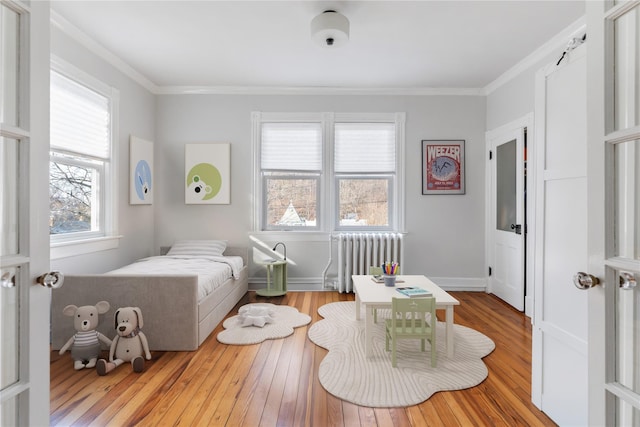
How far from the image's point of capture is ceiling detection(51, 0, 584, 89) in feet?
9.21

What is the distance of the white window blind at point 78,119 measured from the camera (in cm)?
303

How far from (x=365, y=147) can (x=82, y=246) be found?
3367 mm

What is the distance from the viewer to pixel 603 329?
3.09ft

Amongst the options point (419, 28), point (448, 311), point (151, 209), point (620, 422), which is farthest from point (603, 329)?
point (151, 209)

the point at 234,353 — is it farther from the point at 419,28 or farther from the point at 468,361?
the point at 419,28

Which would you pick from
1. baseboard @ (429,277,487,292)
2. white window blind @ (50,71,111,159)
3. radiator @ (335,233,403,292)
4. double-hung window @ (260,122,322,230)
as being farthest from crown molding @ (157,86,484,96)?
baseboard @ (429,277,487,292)

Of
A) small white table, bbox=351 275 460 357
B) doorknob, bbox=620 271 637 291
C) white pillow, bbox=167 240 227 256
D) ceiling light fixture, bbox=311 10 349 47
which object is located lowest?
small white table, bbox=351 275 460 357

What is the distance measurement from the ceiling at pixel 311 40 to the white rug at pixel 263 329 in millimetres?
2660

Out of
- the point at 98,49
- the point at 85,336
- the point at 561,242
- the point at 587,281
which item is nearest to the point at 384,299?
the point at 561,242

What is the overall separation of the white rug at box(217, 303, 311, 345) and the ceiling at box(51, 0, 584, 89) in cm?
266

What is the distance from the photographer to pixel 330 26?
278cm

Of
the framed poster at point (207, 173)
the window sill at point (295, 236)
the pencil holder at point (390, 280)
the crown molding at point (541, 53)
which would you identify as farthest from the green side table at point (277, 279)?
the crown molding at point (541, 53)

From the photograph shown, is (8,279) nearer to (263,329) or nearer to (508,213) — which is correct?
(263,329)

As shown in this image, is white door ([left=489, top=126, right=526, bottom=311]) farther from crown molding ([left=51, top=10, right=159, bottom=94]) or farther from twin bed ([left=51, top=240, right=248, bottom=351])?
crown molding ([left=51, top=10, right=159, bottom=94])
